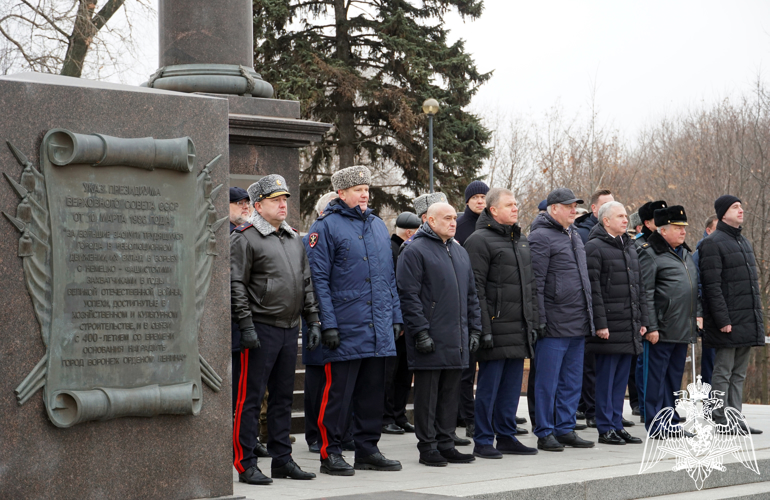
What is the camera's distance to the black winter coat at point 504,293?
25.6 feet

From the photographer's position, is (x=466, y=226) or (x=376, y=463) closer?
(x=376, y=463)

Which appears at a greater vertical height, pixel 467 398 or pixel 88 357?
pixel 88 357

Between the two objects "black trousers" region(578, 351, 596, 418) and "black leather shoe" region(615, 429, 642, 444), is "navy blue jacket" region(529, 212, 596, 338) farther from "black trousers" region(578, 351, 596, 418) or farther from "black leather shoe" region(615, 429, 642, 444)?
"black trousers" region(578, 351, 596, 418)

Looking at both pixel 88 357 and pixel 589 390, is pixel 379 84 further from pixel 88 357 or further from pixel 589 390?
pixel 88 357

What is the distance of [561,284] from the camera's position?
26.9 ft

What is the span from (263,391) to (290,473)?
0.60 m

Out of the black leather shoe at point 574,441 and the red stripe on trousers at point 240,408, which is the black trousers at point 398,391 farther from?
the red stripe on trousers at point 240,408

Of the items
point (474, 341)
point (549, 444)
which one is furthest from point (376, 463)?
point (549, 444)

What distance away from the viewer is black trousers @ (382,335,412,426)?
9500mm

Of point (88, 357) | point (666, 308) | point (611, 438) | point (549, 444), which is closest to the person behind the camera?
point (88, 357)

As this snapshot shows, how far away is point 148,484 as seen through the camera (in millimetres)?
5188

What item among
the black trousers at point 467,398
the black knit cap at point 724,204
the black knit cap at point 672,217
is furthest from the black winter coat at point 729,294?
the black trousers at point 467,398

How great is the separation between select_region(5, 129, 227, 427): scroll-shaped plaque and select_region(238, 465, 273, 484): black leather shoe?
102 centimetres

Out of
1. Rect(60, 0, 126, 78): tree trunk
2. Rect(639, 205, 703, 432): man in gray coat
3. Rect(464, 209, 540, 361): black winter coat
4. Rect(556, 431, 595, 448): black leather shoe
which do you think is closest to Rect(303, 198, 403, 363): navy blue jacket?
Rect(464, 209, 540, 361): black winter coat
